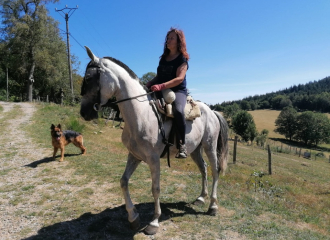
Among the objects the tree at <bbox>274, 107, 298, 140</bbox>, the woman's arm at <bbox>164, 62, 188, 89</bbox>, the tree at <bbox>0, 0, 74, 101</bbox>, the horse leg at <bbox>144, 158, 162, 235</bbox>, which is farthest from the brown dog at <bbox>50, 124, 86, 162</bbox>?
the tree at <bbox>274, 107, 298, 140</bbox>

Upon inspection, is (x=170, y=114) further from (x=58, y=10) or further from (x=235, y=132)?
(x=235, y=132)

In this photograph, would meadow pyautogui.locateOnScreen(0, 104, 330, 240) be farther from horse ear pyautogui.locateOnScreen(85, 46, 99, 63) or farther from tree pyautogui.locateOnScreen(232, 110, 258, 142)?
tree pyautogui.locateOnScreen(232, 110, 258, 142)

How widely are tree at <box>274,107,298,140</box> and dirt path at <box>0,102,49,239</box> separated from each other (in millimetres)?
90458

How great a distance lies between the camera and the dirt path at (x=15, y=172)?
12.9 ft

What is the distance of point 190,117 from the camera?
3.83 meters

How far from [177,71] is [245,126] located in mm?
71662

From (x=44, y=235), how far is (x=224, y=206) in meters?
3.76

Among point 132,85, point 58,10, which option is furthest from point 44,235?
point 58,10

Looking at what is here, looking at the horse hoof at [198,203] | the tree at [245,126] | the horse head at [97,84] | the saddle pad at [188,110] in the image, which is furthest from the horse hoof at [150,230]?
the tree at [245,126]

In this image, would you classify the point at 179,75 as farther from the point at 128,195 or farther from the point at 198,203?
the point at 198,203

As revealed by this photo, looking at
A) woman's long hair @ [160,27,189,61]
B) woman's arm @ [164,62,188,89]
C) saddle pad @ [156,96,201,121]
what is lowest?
saddle pad @ [156,96,201,121]

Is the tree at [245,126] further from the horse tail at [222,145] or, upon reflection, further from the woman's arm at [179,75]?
the woman's arm at [179,75]

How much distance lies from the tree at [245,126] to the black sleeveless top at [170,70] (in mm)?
68158

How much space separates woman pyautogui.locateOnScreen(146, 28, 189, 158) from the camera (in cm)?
350
